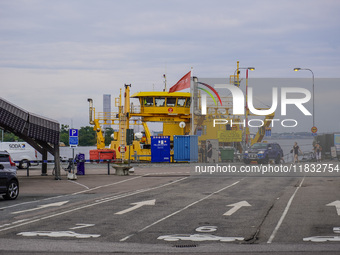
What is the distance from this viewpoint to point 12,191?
2141cm

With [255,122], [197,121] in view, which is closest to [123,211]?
[255,122]

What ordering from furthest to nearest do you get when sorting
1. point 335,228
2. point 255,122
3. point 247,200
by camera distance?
point 255,122, point 247,200, point 335,228

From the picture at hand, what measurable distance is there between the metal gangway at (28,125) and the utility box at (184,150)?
1976cm

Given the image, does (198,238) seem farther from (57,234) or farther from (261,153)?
(261,153)

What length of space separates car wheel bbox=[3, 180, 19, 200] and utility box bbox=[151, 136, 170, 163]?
32047 mm

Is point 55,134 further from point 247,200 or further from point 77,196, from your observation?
point 247,200

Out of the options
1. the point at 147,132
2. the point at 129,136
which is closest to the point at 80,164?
the point at 129,136

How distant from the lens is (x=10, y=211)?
698 inches

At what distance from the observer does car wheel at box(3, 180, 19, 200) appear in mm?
21119

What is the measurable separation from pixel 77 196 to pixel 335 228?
1188 cm

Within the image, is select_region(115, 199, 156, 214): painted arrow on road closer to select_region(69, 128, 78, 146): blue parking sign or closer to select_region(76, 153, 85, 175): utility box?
select_region(69, 128, 78, 146): blue parking sign

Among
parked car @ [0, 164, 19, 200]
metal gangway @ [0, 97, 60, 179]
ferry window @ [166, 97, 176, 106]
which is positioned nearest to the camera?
parked car @ [0, 164, 19, 200]

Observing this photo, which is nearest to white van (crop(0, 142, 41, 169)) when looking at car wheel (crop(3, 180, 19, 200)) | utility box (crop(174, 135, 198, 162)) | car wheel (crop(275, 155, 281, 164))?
utility box (crop(174, 135, 198, 162))

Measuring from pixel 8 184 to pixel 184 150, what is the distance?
105ft
